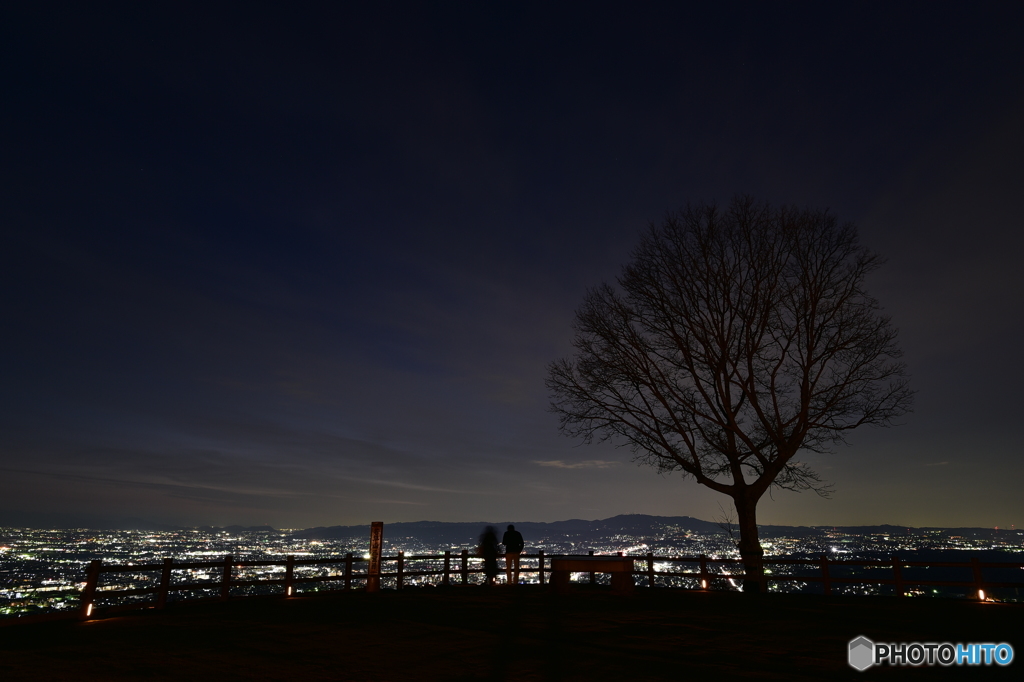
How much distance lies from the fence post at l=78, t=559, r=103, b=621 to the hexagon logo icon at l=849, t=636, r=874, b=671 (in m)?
14.6

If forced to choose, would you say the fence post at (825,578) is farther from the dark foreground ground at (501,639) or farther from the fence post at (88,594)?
the fence post at (88,594)

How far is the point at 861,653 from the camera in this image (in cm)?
812

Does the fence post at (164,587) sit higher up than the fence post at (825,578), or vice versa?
the fence post at (164,587)

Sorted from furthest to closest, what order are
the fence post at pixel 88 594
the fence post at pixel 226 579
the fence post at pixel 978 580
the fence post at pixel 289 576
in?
the fence post at pixel 289 576
the fence post at pixel 226 579
the fence post at pixel 978 580
the fence post at pixel 88 594

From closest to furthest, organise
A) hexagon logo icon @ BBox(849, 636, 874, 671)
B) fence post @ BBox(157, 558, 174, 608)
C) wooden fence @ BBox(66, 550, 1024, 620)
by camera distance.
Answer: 1. hexagon logo icon @ BBox(849, 636, 874, 671)
2. wooden fence @ BBox(66, 550, 1024, 620)
3. fence post @ BBox(157, 558, 174, 608)

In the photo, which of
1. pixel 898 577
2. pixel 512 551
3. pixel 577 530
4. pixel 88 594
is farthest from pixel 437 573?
pixel 577 530

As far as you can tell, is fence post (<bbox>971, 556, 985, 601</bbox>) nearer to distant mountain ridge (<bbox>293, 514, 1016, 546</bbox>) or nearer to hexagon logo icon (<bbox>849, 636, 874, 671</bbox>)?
hexagon logo icon (<bbox>849, 636, 874, 671</bbox>)

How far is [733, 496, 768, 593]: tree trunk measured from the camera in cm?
1700

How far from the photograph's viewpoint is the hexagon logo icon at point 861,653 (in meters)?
7.52

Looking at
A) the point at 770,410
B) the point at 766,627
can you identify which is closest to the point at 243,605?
the point at 766,627

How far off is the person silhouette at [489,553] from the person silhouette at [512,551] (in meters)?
0.53

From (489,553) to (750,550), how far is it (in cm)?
975

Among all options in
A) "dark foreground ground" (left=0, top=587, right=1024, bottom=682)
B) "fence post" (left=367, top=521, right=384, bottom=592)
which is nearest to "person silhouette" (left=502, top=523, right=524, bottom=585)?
"fence post" (left=367, top=521, right=384, bottom=592)

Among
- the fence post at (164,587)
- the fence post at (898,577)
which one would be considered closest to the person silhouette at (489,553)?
the fence post at (164,587)
